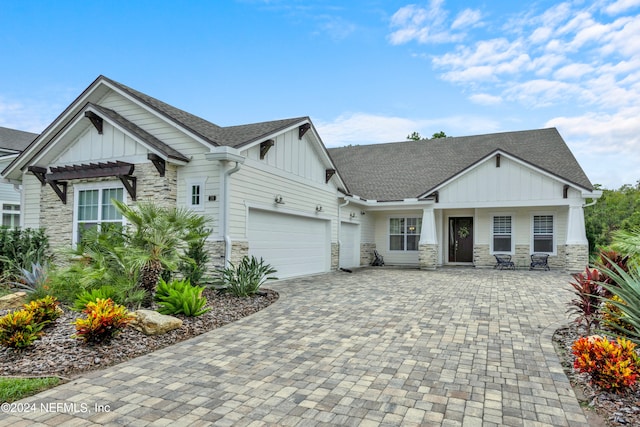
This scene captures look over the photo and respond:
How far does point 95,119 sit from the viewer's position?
10328 mm

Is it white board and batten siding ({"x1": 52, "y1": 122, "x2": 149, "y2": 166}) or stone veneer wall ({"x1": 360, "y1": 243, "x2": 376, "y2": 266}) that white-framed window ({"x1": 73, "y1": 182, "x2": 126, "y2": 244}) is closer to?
white board and batten siding ({"x1": 52, "y1": 122, "x2": 149, "y2": 166})

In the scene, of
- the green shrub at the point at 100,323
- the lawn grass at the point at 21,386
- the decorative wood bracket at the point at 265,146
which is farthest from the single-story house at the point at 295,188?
the lawn grass at the point at 21,386

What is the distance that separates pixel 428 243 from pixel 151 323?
490 inches

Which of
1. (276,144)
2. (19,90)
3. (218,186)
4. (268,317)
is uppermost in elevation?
(19,90)

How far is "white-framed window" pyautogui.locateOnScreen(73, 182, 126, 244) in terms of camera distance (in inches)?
406

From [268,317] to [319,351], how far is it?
6.56 feet

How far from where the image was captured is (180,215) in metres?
7.43

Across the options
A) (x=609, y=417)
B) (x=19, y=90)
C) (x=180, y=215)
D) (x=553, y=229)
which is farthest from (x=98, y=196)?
(x=553, y=229)

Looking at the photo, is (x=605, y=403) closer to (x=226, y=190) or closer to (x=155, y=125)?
(x=226, y=190)

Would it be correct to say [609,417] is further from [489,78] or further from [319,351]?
[489,78]

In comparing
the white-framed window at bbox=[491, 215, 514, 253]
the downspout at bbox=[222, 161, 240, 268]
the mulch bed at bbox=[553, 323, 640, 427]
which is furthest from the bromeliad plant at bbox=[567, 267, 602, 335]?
the white-framed window at bbox=[491, 215, 514, 253]

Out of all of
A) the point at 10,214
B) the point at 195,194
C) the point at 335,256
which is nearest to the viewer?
the point at 195,194

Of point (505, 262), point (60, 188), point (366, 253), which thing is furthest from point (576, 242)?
point (60, 188)

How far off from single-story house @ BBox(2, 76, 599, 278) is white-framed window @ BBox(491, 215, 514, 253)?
43mm
